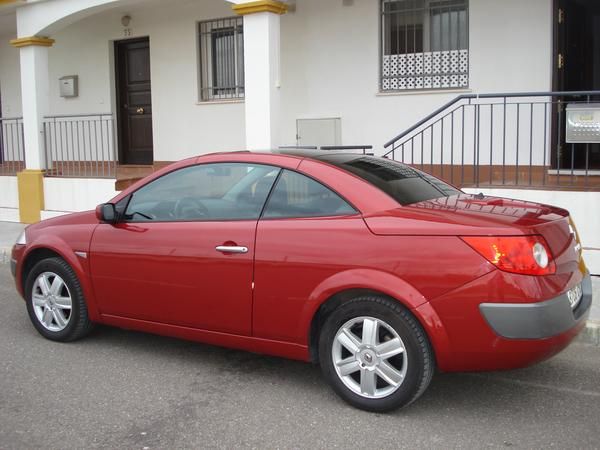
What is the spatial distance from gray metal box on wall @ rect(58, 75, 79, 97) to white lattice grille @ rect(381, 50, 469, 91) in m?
6.04

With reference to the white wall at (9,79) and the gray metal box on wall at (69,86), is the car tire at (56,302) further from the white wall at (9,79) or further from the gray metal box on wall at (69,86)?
the white wall at (9,79)

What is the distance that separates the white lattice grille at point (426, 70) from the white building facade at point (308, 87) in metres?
A: 0.02

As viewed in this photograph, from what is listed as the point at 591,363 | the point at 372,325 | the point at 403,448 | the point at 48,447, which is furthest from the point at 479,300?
the point at 48,447

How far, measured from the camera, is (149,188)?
4871mm

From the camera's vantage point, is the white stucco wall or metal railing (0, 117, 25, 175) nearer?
the white stucco wall

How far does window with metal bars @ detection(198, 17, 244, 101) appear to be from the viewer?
35.5 ft

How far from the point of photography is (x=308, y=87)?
33.4 ft

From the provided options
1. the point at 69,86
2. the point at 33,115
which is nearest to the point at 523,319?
the point at 33,115

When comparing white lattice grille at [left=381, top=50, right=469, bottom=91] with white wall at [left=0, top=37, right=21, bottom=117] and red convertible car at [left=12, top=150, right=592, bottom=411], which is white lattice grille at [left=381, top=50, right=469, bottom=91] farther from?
white wall at [left=0, top=37, right=21, bottom=117]

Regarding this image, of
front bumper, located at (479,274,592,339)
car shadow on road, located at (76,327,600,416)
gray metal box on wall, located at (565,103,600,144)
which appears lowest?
car shadow on road, located at (76,327,600,416)

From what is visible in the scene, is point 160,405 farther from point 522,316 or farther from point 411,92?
point 411,92

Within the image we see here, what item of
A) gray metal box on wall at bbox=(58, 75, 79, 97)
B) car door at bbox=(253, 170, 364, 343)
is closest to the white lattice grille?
car door at bbox=(253, 170, 364, 343)

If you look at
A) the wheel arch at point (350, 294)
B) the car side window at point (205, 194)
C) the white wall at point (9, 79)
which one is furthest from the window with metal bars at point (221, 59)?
the wheel arch at point (350, 294)

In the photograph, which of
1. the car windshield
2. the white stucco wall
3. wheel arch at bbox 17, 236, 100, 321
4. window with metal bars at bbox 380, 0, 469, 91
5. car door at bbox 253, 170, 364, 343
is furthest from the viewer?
window with metal bars at bbox 380, 0, 469, 91
